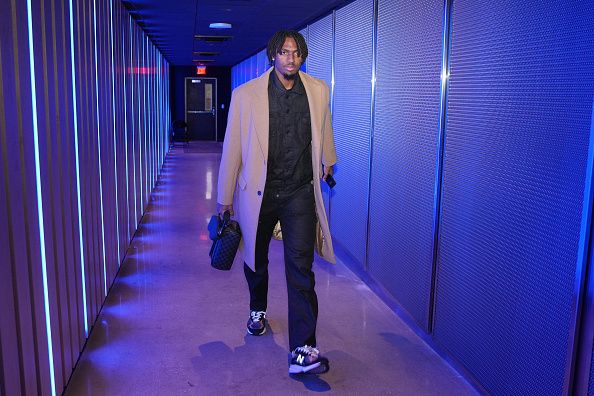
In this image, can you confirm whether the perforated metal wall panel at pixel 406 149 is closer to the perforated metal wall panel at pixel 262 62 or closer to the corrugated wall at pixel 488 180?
the corrugated wall at pixel 488 180

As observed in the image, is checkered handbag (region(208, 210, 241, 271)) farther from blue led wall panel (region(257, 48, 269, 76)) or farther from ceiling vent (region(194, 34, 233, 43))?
blue led wall panel (region(257, 48, 269, 76))

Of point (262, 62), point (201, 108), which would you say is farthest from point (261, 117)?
point (201, 108)

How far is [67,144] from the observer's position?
9.61 ft

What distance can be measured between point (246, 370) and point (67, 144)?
1452mm

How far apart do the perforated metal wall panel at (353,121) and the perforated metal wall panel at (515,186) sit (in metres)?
1.68

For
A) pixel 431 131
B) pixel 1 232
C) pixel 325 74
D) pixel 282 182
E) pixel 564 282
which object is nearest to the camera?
pixel 1 232

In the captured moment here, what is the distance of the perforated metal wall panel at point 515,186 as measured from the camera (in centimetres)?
223

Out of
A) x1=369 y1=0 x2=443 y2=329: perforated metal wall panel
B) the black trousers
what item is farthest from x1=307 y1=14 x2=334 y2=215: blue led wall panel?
the black trousers

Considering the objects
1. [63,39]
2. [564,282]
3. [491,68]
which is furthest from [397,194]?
[63,39]

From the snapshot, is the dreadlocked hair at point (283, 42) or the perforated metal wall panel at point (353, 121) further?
the perforated metal wall panel at point (353, 121)

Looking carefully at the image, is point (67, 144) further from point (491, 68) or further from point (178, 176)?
point (178, 176)

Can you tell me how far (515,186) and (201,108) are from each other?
20.5 m

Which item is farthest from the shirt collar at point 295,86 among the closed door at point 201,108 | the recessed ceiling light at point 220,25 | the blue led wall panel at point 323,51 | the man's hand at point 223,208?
the closed door at point 201,108

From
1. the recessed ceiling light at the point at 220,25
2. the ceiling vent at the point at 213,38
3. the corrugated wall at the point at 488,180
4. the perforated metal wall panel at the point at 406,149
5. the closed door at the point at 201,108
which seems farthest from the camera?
the closed door at the point at 201,108
